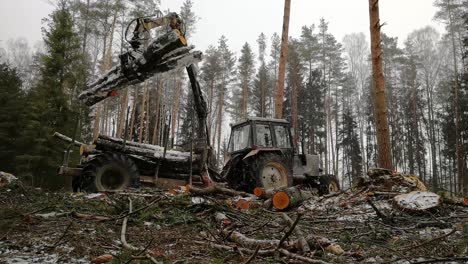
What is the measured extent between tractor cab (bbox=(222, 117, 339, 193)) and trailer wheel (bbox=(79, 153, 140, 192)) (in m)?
2.36

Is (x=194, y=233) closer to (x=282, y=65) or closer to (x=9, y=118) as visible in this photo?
(x=282, y=65)

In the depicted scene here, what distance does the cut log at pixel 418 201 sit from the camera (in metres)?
4.65

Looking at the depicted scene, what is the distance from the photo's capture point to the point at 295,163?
354 inches

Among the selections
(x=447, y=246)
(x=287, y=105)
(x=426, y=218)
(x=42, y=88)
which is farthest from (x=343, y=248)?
(x=287, y=105)

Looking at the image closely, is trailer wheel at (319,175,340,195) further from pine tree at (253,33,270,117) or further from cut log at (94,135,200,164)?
pine tree at (253,33,270,117)

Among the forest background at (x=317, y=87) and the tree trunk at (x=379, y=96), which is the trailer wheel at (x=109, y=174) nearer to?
the tree trunk at (x=379, y=96)

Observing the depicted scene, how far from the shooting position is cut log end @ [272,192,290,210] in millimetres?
5215

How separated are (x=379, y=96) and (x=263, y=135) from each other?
2.74 m

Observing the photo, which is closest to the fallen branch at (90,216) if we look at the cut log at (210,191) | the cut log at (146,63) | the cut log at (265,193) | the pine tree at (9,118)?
the cut log at (210,191)

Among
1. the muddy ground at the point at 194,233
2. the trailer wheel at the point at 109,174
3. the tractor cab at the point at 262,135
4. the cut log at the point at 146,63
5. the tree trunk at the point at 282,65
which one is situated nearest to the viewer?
the muddy ground at the point at 194,233

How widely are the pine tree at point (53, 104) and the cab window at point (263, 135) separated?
888 cm

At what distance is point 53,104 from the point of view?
14.3 meters

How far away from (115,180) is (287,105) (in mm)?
20864

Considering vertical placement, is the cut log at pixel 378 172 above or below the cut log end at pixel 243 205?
above
